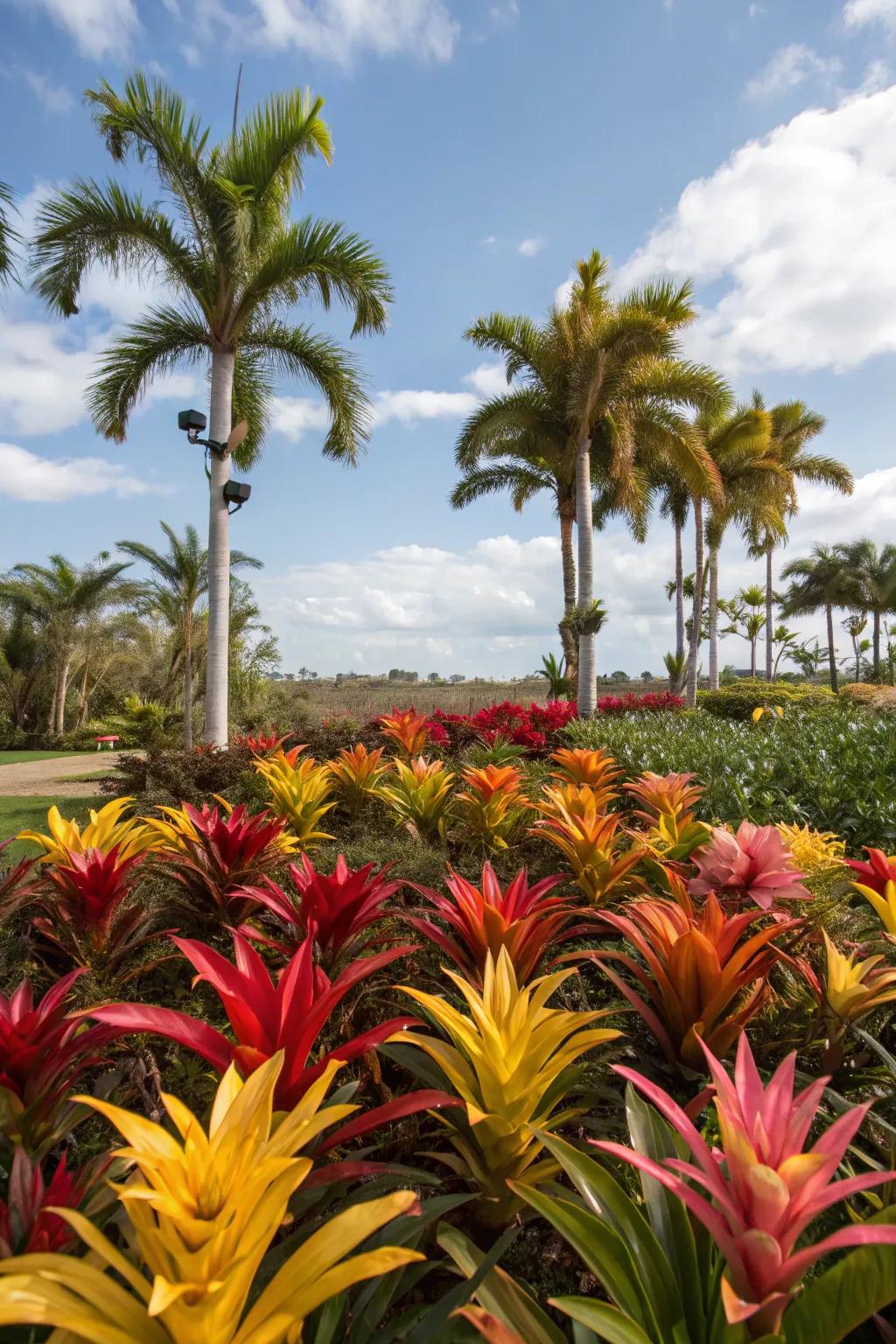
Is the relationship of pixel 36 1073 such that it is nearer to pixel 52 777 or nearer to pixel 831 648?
pixel 52 777

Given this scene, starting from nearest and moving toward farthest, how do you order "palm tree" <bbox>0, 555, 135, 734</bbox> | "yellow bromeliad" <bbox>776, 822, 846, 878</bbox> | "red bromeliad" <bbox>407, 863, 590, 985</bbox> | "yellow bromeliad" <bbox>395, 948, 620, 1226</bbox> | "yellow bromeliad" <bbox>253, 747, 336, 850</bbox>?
1. "yellow bromeliad" <bbox>395, 948, 620, 1226</bbox>
2. "red bromeliad" <bbox>407, 863, 590, 985</bbox>
3. "yellow bromeliad" <bbox>776, 822, 846, 878</bbox>
4. "yellow bromeliad" <bbox>253, 747, 336, 850</bbox>
5. "palm tree" <bbox>0, 555, 135, 734</bbox>

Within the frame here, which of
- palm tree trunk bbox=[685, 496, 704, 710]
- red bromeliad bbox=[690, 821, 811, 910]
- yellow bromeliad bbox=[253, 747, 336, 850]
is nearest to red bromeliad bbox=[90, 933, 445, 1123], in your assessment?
red bromeliad bbox=[690, 821, 811, 910]

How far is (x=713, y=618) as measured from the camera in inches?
963

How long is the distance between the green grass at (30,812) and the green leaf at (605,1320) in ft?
16.1

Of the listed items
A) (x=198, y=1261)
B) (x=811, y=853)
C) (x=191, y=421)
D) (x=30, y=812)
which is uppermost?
(x=191, y=421)

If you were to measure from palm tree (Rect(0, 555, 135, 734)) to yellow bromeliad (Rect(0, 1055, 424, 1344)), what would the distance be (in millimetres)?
27979

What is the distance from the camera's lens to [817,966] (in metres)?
2.10

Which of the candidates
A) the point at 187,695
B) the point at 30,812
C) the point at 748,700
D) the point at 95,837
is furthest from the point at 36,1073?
the point at 748,700

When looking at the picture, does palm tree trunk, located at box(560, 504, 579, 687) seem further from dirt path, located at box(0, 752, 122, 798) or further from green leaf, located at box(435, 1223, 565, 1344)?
green leaf, located at box(435, 1223, 565, 1344)

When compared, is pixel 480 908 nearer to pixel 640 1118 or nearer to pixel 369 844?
pixel 640 1118

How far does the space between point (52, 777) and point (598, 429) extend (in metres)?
14.3

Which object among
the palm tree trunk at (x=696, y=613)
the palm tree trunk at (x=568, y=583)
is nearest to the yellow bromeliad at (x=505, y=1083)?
the palm tree trunk at (x=568, y=583)

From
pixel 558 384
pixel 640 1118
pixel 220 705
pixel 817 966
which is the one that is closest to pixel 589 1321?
pixel 640 1118

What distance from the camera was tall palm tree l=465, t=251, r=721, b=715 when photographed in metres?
13.6
